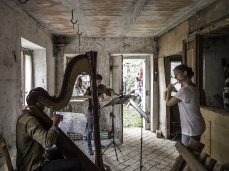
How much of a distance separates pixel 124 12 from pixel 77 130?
2.70 meters

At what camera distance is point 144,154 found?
4250 mm

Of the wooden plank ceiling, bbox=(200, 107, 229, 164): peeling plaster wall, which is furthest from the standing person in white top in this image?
the wooden plank ceiling

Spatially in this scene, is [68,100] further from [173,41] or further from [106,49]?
[106,49]

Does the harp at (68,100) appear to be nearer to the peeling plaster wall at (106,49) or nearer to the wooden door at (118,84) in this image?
the wooden door at (118,84)

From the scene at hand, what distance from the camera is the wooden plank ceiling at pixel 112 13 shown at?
10.1 ft

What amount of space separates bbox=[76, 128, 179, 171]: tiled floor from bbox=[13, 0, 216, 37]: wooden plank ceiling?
2321mm

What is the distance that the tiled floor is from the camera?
367 cm

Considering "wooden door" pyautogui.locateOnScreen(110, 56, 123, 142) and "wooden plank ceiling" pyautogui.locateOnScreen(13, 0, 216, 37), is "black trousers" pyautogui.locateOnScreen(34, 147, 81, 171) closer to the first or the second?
"wooden plank ceiling" pyautogui.locateOnScreen(13, 0, 216, 37)

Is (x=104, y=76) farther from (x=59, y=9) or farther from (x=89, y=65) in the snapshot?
(x=89, y=65)

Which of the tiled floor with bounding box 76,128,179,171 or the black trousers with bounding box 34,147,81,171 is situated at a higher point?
the black trousers with bounding box 34,147,81,171

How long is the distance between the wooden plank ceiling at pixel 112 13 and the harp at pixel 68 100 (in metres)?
1.28

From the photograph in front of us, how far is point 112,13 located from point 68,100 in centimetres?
206

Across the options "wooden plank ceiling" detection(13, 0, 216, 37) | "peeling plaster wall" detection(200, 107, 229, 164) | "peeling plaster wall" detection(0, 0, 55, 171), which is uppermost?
"wooden plank ceiling" detection(13, 0, 216, 37)

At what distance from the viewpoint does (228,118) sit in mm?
2857
